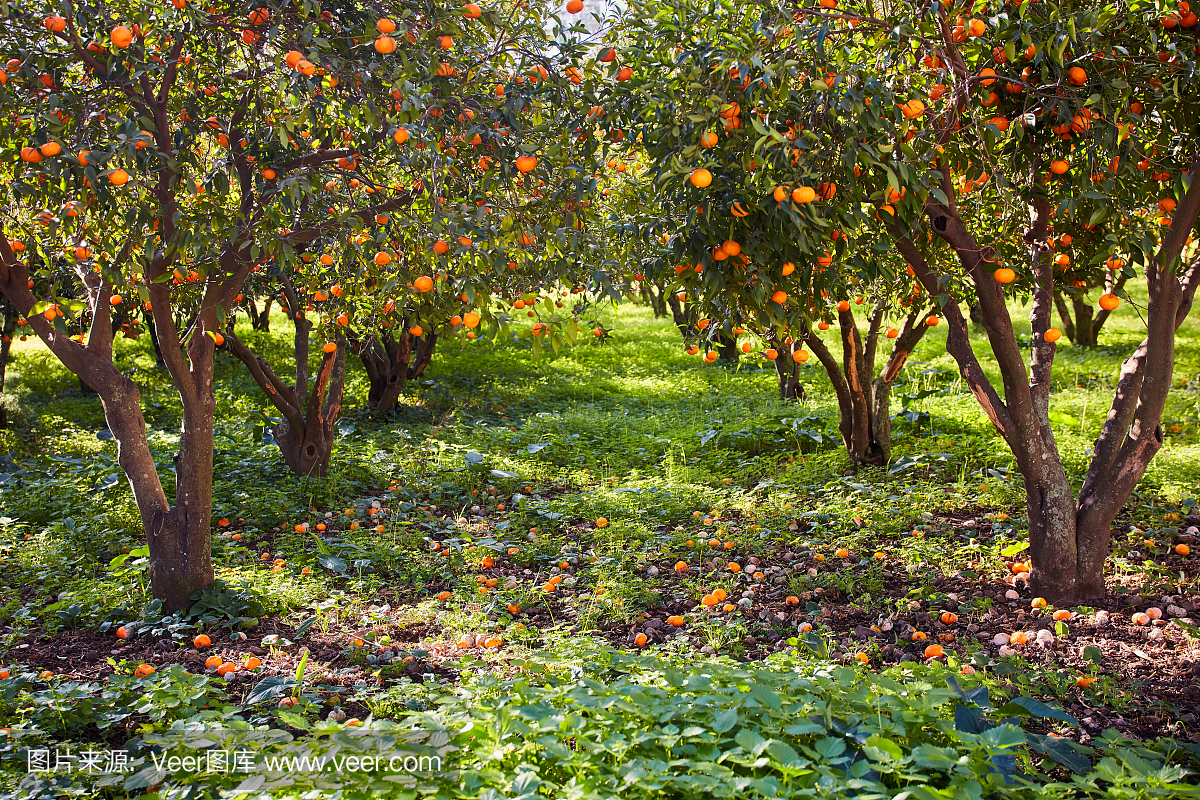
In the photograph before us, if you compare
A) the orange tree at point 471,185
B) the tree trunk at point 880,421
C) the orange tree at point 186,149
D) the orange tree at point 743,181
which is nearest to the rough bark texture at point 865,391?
the tree trunk at point 880,421

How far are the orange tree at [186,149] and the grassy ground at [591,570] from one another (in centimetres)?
86

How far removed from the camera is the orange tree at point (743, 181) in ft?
9.01

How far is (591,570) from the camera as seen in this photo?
177 inches

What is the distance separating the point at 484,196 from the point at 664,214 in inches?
34.1

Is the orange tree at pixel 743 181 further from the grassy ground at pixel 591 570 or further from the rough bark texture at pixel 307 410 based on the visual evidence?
the rough bark texture at pixel 307 410

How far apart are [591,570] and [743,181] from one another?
2.44 metres

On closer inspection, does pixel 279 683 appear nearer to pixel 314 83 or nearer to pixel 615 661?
pixel 615 661

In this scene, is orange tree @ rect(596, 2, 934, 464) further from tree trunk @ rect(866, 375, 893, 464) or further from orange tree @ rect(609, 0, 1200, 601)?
tree trunk @ rect(866, 375, 893, 464)

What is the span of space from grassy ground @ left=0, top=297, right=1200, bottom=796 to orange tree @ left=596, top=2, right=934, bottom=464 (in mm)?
1389

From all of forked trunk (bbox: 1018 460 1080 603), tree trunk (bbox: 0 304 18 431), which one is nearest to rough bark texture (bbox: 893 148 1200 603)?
forked trunk (bbox: 1018 460 1080 603)

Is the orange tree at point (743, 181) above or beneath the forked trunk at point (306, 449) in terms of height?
above

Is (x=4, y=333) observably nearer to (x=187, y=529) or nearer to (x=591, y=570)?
(x=187, y=529)

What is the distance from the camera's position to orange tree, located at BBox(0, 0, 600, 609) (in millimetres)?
3133

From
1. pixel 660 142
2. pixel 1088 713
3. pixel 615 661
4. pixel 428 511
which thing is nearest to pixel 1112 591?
pixel 1088 713
